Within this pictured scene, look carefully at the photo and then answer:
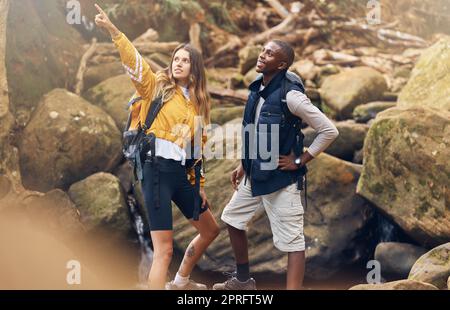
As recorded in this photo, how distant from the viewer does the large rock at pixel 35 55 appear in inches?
384

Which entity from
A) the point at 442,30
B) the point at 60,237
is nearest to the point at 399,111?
the point at 60,237

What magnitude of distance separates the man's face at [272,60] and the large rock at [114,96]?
5.01 m

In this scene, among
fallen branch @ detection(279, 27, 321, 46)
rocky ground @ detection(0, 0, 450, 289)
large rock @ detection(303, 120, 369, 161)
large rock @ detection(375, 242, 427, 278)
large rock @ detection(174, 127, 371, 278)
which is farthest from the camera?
fallen branch @ detection(279, 27, 321, 46)

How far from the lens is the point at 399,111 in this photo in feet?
25.0

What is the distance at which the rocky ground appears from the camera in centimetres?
743

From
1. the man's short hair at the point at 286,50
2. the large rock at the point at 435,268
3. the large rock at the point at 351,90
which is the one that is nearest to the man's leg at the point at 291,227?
the man's short hair at the point at 286,50

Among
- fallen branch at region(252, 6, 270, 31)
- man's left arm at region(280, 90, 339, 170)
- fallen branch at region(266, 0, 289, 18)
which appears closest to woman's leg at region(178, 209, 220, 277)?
man's left arm at region(280, 90, 339, 170)

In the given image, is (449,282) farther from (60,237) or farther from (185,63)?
(60,237)

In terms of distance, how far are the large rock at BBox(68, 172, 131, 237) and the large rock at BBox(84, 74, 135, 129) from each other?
62.6 inches

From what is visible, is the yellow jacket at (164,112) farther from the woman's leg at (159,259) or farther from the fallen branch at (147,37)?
the fallen branch at (147,37)

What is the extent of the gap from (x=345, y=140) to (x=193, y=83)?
466 cm

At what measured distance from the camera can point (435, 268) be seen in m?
6.60

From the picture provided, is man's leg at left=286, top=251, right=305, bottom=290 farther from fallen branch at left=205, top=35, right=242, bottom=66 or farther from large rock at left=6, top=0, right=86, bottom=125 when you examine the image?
fallen branch at left=205, top=35, right=242, bottom=66

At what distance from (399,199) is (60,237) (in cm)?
466
